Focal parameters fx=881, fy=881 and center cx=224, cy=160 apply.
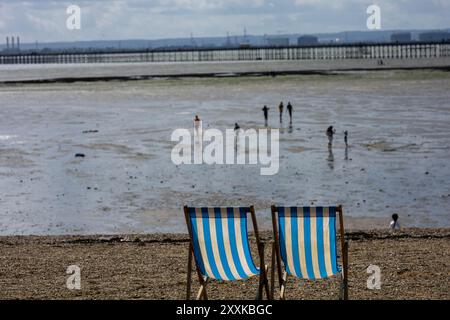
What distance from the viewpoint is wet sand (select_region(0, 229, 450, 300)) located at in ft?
24.3

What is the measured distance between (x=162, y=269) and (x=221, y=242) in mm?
2045

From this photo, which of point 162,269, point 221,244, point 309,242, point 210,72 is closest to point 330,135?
point 162,269

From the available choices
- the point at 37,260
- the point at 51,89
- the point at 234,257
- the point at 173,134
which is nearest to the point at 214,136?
the point at 173,134

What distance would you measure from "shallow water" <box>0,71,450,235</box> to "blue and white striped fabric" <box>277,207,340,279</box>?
733 cm

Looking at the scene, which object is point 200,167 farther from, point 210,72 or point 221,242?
point 210,72

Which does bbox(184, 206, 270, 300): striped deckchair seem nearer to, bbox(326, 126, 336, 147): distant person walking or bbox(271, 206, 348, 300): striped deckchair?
bbox(271, 206, 348, 300): striped deckchair

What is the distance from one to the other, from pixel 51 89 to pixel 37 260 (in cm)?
5539

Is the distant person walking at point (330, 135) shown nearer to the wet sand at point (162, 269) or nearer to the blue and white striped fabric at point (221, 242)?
the wet sand at point (162, 269)

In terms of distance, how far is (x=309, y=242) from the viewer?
6547 mm

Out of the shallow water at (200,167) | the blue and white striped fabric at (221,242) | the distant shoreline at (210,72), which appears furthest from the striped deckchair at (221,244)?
the distant shoreline at (210,72)

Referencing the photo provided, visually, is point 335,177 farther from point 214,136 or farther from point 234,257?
point 234,257
